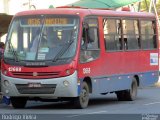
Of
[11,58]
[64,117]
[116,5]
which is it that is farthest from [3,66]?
[116,5]

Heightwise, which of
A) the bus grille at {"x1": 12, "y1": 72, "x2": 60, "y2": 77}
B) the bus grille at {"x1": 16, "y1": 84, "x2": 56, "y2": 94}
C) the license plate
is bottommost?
the bus grille at {"x1": 16, "y1": 84, "x2": 56, "y2": 94}

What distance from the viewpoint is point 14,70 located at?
63.8 ft

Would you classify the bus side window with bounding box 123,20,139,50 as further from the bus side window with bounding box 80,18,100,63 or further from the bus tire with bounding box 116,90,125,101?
the bus side window with bounding box 80,18,100,63

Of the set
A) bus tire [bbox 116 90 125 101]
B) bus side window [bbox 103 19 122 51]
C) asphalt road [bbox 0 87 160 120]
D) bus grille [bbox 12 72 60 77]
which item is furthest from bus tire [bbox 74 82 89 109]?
bus tire [bbox 116 90 125 101]

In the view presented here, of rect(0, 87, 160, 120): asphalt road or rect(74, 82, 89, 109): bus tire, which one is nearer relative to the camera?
rect(0, 87, 160, 120): asphalt road

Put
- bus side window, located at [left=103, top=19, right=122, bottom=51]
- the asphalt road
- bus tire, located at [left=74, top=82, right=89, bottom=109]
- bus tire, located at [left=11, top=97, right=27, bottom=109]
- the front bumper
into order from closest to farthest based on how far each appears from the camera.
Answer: the asphalt road
the front bumper
bus tire, located at [left=74, top=82, right=89, bottom=109]
bus tire, located at [left=11, top=97, right=27, bottom=109]
bus side window, located at [left=103, top=19, right=122, bottom=51]

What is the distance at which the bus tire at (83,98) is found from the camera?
19547 millimetres

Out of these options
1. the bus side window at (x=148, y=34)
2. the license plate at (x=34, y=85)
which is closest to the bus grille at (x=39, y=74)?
the license plate at (x=34, y=85)

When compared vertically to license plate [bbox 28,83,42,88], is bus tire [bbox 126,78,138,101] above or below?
below

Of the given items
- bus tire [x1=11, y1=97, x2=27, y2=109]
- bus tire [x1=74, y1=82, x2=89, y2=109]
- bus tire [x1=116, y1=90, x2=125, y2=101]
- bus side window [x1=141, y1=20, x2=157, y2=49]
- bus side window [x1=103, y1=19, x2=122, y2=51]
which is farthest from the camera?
bus side window [x1=141, y1=20, x2=157, y2=49]

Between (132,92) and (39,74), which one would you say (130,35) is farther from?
(39,74)

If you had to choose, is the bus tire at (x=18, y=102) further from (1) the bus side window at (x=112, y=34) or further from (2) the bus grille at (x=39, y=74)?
(1) the bus side window at (x=112, y=34)

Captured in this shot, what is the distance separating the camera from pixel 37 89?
63.1 ft

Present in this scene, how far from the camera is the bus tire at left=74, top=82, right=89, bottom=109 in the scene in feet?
64.1
